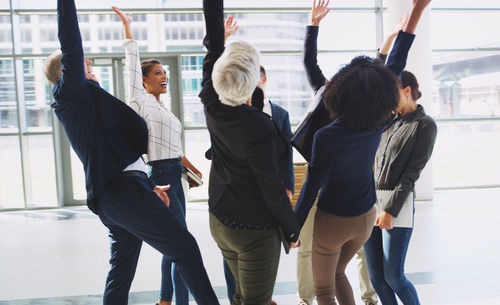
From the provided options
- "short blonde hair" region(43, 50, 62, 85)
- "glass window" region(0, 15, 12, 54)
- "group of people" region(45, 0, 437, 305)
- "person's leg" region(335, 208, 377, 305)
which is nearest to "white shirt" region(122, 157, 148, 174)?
"group of people" region(45, 0, 437, 305)

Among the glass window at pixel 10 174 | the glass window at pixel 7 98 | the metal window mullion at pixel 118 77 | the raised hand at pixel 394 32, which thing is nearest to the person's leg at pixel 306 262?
the raised hand at pixel 394 32

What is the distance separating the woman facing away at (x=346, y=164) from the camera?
1740 mm

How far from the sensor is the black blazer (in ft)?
5.11

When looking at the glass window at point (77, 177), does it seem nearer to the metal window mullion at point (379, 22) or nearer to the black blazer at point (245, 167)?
the metal window mullion at point (379, 22)

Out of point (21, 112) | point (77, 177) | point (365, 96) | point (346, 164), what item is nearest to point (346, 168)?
point (346, 164)

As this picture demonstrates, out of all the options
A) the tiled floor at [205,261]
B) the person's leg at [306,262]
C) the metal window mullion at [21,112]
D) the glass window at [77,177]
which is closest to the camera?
the person's leg at [306,262]

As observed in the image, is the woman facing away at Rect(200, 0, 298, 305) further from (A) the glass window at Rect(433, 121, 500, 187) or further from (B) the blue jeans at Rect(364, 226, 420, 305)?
(A) the glass window at Rect(433, 121, 500, 187)

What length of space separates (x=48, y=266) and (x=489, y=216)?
5.24m

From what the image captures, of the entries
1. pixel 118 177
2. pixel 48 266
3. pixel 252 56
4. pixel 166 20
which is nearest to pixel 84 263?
pixel 48 266

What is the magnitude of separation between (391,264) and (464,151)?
290 inches

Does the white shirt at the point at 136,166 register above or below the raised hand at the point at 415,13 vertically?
below

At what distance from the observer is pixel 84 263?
414 cm

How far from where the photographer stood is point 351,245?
1.90 meters

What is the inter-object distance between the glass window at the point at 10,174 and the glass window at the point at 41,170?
193 millimetres
